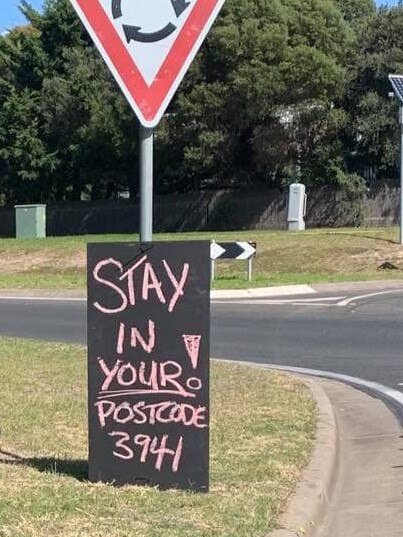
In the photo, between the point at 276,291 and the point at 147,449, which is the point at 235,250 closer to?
the point at 276,291

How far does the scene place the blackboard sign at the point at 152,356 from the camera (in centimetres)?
508

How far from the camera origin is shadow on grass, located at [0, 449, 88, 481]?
5532mm

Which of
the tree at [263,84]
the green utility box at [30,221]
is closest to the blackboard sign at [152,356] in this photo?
the green utility box at [30,221]

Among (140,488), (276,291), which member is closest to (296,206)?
(276,291)

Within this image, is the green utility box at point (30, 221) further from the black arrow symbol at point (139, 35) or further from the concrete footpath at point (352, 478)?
the black arrow symbol at point (139, 35)

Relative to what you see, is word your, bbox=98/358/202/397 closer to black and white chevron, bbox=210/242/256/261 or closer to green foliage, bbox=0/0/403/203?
black and white chevron, bbox=210/242/256/261

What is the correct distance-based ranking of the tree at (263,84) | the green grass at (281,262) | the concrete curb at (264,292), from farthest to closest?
the tree at (263,84) < the green grass at (281,262) < the concrete curb at (264,292)

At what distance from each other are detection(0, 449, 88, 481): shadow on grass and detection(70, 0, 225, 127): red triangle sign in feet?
8.02

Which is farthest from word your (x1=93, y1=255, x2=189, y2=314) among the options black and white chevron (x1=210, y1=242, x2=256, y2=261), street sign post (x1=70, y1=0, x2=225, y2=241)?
black and white chevron (x1=210, y1=242, x2=256, y2=261)

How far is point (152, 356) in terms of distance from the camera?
5.11 meters

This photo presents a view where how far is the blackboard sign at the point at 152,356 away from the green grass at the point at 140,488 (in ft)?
0.86

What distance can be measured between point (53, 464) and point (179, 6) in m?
3.11

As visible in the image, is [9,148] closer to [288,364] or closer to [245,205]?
[245,205]

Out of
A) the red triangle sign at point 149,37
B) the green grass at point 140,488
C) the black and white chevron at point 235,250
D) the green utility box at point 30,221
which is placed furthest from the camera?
the green utility box at point 30,221
